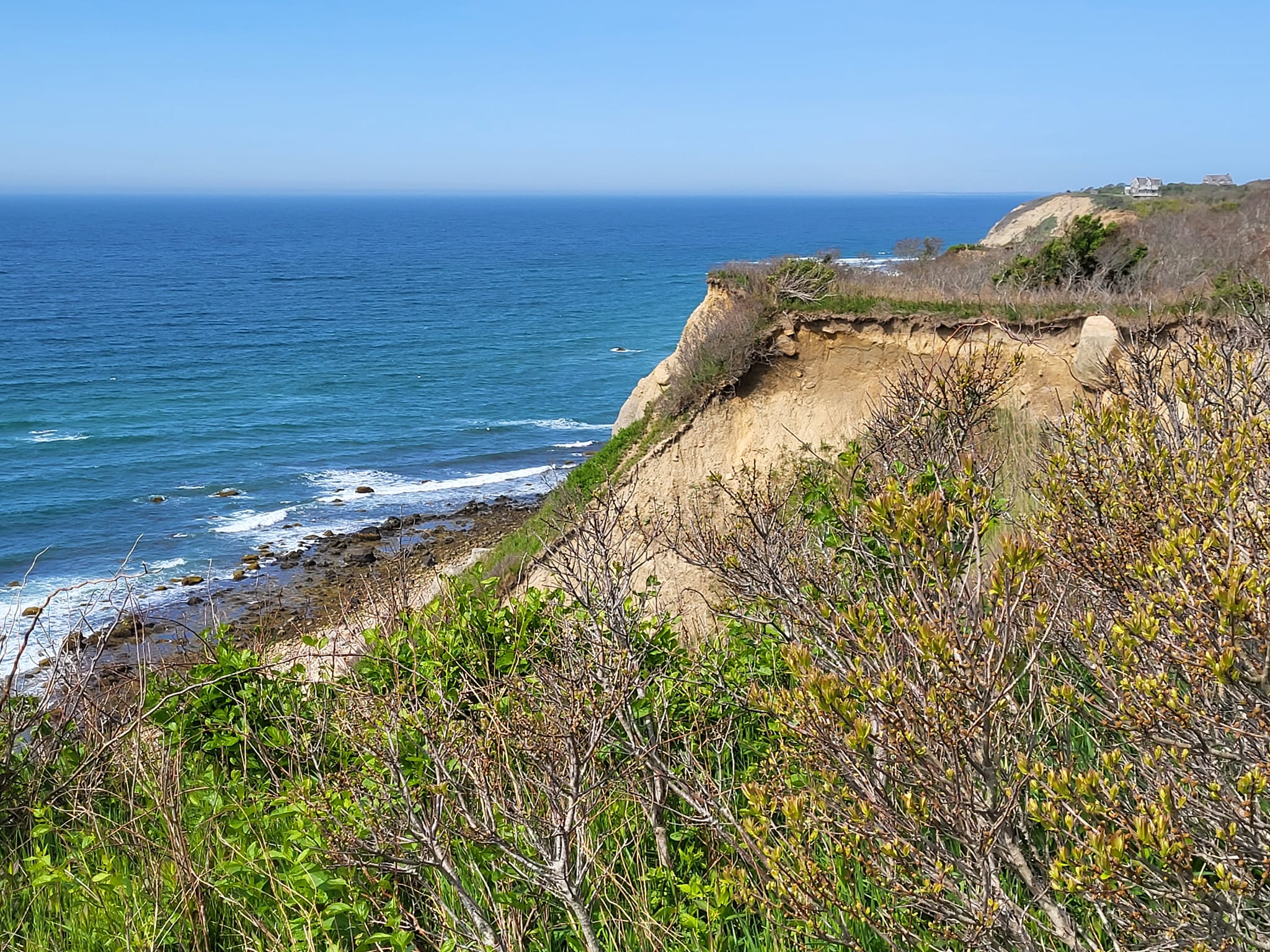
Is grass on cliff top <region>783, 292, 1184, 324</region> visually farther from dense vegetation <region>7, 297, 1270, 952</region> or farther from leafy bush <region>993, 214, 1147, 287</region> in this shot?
dense vegetation <region>7, 297, 1270, 952</region>

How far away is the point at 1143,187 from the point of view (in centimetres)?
8094

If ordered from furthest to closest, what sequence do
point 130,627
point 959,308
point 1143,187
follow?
point 1143,187 < point 959,308 < point 130,627

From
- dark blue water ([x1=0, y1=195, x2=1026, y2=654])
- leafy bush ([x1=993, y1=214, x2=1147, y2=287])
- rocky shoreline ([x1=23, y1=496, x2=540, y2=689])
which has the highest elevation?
leafy bush ([x1=993, y1=214, x2=1147, y2=287])

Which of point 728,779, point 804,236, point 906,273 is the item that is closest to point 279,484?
point 906,273

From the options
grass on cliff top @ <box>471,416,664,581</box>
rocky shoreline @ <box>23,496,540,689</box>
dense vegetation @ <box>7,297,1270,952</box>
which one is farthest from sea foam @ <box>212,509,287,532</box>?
dense vegetation @ <box>7,297,1270,952</box>

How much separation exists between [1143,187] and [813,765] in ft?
299

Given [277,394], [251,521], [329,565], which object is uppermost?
[277,394]

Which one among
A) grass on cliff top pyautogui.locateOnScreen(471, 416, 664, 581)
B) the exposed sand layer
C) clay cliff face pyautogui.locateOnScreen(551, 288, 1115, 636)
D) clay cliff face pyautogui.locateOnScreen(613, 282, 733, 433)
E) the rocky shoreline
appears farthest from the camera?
the exposed sand layer

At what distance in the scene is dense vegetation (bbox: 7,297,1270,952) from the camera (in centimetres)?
300

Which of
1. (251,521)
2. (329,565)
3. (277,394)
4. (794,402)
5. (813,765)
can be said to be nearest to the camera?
(813,765)

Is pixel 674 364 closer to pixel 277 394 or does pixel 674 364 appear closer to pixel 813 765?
pixel 813 765

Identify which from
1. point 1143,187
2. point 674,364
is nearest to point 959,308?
point 674,364

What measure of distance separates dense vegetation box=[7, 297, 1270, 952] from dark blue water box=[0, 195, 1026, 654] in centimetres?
185

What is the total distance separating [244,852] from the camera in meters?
4.68
